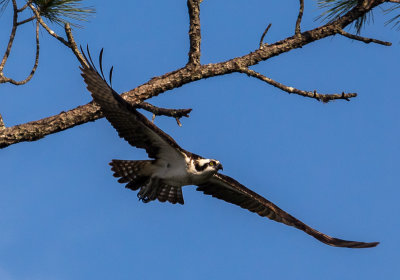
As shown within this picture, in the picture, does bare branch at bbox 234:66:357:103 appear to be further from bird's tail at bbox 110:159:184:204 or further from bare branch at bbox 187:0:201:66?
bird's tail at bbox 110:159:184:204

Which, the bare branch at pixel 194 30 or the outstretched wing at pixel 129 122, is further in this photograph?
the bare branch at pixel 194 30

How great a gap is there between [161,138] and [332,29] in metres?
2.24

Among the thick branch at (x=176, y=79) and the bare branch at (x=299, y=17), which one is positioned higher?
the bare branch at (x=299, y=17)

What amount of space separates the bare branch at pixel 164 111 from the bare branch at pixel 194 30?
584mm

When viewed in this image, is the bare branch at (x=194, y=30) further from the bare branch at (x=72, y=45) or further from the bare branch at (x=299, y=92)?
the bare branch at (x=72, y=45)

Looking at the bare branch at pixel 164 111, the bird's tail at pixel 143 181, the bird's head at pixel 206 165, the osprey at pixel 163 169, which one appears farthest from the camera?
the bird's tail at pixel 143 181

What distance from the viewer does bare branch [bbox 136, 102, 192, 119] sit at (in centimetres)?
591

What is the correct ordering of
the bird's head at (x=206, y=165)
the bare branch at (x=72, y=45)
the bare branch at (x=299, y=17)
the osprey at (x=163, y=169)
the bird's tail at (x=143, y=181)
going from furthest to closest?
the bird's tail at (x=143, y=181) < the bird's head at (x=206, y=165) < the bare branch at (x=299, y=17) < the osprey at (x=163, y=169) < the bare branch at (x=72, y=45)

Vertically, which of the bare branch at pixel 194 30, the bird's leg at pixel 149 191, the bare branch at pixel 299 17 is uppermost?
the bare branch at pixel 299 17

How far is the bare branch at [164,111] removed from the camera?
19.4 feet

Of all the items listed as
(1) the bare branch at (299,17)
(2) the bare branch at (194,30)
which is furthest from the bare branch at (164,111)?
(1) the bare branch at (299,17)

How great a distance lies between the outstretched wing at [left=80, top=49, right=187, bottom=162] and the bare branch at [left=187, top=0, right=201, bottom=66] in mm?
830

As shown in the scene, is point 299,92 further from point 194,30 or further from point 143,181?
point 143,181

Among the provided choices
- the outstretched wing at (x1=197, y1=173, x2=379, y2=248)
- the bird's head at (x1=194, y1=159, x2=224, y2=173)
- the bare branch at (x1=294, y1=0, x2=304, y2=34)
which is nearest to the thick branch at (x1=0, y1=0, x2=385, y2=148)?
the bare branch at (x1=294, y1=0, x2=304, y2=34)
